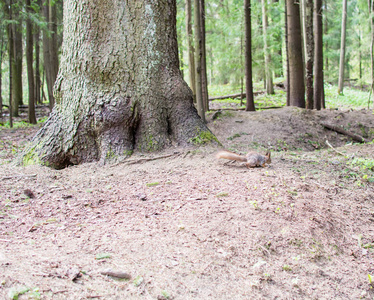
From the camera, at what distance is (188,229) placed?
9.41 ft

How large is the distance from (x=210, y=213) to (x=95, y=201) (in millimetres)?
1307

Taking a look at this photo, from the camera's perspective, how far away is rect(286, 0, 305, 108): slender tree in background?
1058 cm

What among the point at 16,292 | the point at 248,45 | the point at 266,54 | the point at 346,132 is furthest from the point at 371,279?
the point at 266,54

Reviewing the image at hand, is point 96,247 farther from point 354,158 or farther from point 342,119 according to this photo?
point 342,119

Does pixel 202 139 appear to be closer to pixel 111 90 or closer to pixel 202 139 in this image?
pixel 202 139

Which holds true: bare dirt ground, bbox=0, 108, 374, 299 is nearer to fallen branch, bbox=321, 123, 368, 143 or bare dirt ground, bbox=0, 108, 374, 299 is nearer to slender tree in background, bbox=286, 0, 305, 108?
fallen branch, bbox=321, 123, 368, 143

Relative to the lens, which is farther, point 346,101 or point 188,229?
point 346,101

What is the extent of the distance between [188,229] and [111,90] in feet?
8.92

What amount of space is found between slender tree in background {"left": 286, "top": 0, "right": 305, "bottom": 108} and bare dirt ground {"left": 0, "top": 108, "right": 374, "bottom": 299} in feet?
22.1

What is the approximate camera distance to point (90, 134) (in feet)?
15.6

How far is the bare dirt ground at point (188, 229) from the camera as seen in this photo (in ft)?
7.18

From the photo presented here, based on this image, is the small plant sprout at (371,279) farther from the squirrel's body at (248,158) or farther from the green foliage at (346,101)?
the green foliage at (346,101)

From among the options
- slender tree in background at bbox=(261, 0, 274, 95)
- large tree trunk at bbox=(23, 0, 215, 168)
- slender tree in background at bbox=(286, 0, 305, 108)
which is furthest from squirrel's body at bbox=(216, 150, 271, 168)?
slender tree in background at bbox=(261, 0, 274, 95)

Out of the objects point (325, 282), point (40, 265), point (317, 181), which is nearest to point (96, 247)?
point (40, 265)
